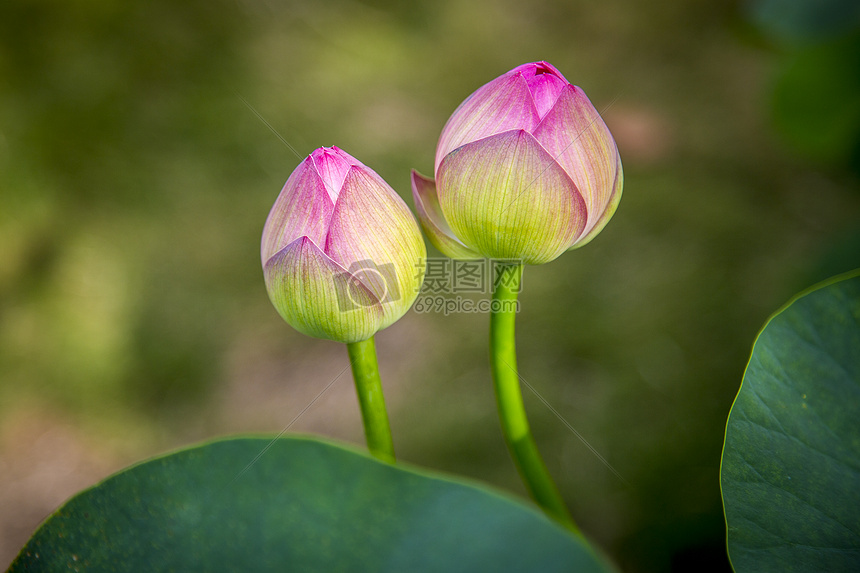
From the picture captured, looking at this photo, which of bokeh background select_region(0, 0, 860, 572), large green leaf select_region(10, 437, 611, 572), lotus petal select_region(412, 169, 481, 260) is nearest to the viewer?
large green leaf select_region(10, 437, 611, 572)

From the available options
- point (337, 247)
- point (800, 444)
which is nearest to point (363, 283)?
point (337, 247)

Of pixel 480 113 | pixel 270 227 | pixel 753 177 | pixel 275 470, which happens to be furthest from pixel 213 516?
pixel 753 177

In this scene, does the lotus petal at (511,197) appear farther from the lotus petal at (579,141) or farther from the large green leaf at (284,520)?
the large green leaf at (284,520)

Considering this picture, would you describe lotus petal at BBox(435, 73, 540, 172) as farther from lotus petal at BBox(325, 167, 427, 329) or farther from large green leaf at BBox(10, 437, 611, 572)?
large green leaf at BBox(10, 437, 611, 572)

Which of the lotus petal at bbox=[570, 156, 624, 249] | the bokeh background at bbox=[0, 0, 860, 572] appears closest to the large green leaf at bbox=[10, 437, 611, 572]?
the lotus petal at bbox=[570, 156, 624, 249]

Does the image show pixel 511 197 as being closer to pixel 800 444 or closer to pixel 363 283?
pixel 363 283

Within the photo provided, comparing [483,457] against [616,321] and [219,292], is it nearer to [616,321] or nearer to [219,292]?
[616,321]
